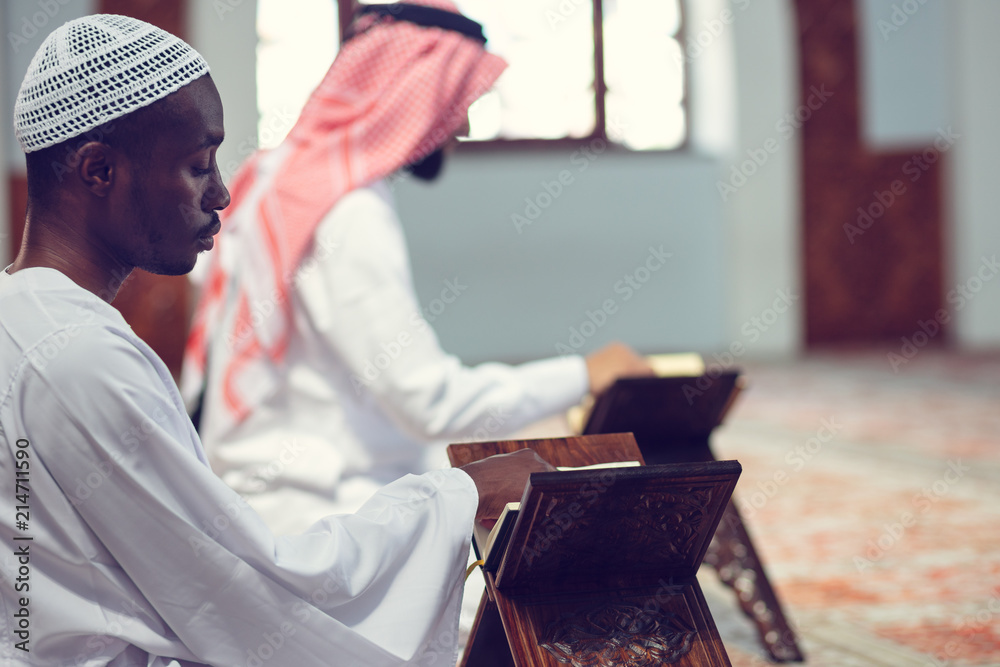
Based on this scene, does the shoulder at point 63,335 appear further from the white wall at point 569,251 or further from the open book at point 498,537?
the white wall at point 569,251

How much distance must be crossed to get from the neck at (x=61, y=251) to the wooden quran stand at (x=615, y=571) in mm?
488

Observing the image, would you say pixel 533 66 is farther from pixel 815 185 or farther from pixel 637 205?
pixel 815 185

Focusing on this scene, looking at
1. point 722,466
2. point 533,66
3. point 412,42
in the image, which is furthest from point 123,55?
point 533,66

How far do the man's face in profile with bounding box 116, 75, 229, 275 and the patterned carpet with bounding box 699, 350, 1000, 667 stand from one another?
1.84 meters

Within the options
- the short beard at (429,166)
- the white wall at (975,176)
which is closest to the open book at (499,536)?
the short beard at (429,166)

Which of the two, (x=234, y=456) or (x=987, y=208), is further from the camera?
(x=987, y=208)

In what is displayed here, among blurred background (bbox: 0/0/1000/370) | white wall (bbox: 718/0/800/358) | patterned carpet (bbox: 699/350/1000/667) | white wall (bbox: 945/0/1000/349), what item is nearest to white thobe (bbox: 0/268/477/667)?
patterned carpet (bbox: 699/350/1000/667)

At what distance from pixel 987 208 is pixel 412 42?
8704mm

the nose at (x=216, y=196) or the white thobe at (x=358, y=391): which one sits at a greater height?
the nose at (x=216, y=196)

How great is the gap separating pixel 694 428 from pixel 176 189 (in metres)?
1.29

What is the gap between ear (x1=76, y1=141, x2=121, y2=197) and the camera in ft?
3.35

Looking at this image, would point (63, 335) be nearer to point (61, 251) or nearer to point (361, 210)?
point (61, 251)

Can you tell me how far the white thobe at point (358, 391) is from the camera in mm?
1791

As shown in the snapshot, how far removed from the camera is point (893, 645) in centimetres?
251
